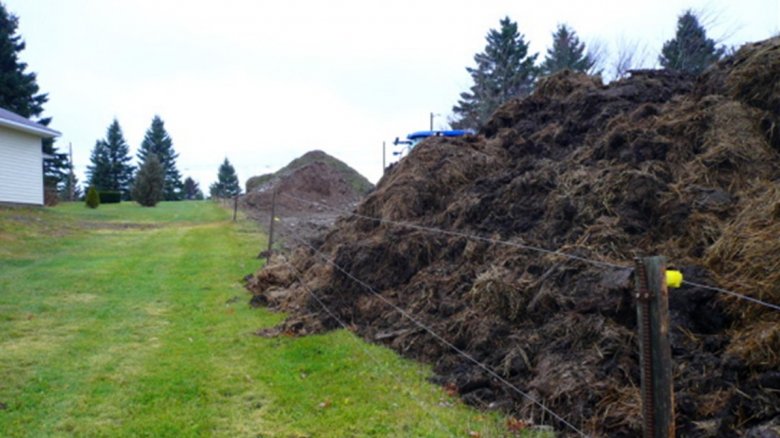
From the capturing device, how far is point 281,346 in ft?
20.3

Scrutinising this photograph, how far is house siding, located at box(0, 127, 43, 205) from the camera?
20469mm

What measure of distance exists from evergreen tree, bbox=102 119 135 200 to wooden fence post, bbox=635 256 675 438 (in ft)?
198

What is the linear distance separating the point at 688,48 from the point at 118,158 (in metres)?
52.7

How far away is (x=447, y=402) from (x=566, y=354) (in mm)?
971

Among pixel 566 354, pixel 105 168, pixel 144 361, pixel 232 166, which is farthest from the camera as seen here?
pixel 232 166

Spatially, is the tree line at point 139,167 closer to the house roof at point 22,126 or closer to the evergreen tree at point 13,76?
the evergreen tree at point 13,76

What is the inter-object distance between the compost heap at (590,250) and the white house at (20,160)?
1745 cm

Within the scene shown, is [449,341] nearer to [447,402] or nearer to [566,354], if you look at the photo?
[447,402]

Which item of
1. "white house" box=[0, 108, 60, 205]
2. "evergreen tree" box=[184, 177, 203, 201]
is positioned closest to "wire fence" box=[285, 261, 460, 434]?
"white house" box=[0, 108, 60, 205]

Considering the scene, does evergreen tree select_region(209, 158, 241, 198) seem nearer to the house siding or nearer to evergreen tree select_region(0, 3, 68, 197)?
evergreen tree select_region(0, 3, 68, 197)

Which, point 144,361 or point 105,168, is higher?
point 105,168

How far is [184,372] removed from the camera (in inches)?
212

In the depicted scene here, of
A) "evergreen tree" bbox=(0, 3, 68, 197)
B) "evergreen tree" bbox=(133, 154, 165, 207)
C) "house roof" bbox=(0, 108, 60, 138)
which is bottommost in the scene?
"evergreen tree" bbox=(133, 154, 165, 207)

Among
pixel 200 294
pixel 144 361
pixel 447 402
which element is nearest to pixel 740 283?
pixel 447 402
